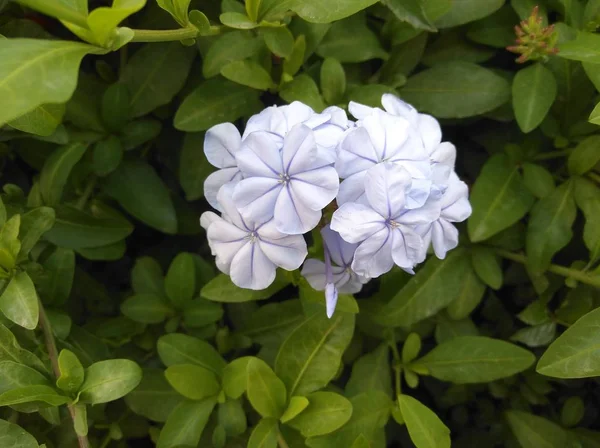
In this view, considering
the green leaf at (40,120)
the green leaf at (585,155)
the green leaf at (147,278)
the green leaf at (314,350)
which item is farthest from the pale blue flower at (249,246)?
the green leaf at (585,155)

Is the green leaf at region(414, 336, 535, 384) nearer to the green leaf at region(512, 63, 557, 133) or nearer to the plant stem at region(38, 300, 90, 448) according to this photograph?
the green leaf at region(512, 63, 557, 133)

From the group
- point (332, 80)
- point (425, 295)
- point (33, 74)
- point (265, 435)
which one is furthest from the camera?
point (425, 295)

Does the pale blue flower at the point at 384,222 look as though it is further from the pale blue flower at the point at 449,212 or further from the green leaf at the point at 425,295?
the green leaf at the point at 425,295

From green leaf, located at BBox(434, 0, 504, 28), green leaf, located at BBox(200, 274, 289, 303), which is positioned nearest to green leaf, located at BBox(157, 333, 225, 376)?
green leaf, located at BBox(200, 274, 289, 303)

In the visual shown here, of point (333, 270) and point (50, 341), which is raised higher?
point (333, 270)

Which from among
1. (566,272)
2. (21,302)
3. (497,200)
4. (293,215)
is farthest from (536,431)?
(21,302)

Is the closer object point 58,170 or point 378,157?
point 378,157

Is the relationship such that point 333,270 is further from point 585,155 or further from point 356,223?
point 585,155
